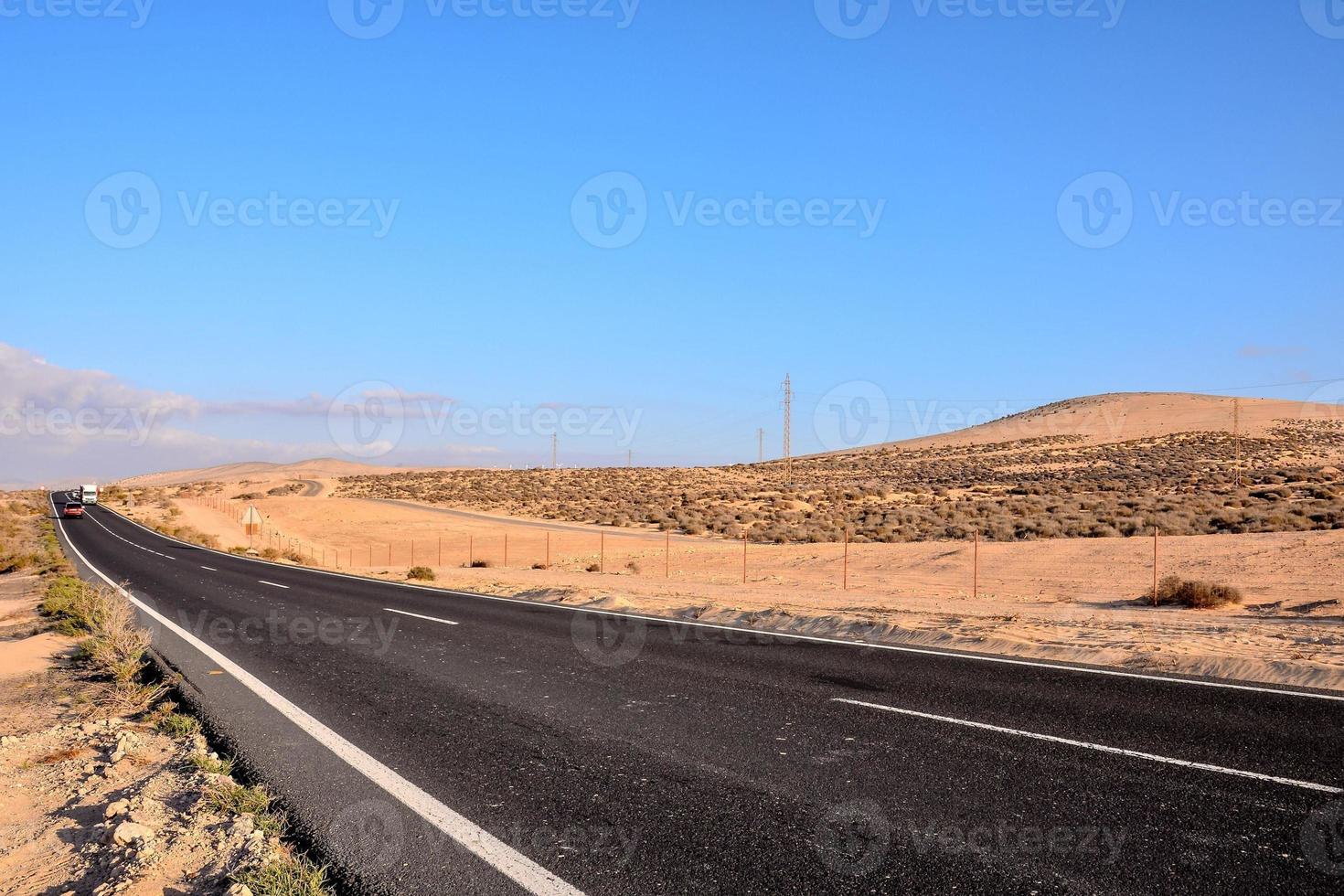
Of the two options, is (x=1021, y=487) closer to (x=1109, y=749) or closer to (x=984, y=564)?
(x=984, y=564)

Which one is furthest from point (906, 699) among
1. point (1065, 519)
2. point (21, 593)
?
point (1065, 519)

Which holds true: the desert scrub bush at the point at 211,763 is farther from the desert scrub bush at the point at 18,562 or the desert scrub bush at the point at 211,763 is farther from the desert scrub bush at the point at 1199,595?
the desert scrub bush at the point at 18,562

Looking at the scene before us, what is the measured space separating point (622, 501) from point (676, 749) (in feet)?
227

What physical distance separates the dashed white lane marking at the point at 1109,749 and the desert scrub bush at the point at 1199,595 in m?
14.4

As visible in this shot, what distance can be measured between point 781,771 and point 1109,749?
8.47 ft

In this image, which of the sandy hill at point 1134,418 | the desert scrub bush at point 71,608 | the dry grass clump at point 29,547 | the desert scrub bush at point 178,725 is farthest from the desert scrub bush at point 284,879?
the sandy hill at point 1134,418

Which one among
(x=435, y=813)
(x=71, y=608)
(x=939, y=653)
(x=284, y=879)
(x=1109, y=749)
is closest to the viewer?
(x=284, y=879)

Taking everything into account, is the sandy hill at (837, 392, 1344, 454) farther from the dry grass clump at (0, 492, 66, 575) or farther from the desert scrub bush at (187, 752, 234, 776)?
the desert scrub bush at (187, 752, 234, 776)

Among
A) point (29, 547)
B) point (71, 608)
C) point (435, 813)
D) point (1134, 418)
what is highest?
point (1134, 418)

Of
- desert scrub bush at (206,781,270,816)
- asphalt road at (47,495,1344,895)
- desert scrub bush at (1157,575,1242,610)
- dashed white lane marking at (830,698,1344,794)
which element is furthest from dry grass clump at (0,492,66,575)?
desert scrub bush at (1157,575,1242,610)

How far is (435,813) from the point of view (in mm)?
5754

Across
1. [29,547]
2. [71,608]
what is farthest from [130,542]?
[71,608]

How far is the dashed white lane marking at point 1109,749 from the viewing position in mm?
5945

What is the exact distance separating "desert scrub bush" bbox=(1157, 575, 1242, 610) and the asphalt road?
37.0ft
